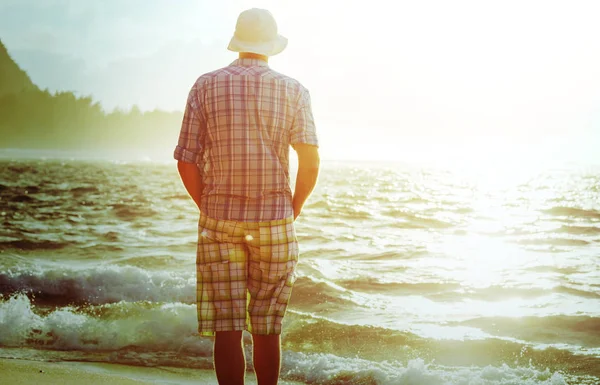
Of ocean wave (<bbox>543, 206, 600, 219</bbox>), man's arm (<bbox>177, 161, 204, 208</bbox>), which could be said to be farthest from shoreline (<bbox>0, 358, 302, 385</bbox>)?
ocean wave (<bbox>543, 206, 600, 219</bbox>)

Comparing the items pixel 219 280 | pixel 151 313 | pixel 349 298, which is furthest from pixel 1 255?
pixel 219 280

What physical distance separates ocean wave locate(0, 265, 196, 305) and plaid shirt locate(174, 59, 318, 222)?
190 inches

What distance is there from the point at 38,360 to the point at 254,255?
2.86 m

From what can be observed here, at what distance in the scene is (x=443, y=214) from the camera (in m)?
19.4

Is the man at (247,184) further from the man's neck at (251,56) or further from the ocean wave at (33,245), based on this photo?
the ocean wave at (33,245)

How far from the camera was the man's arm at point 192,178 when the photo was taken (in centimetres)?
262

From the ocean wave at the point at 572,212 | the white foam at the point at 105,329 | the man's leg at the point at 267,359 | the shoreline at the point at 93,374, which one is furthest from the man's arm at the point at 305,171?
the ocean wave at the point at 572,212

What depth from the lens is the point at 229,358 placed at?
2.67m

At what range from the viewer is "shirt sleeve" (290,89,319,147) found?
261cm

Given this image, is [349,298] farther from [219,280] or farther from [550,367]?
[219,280]

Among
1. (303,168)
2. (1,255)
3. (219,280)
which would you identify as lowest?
(1,255)

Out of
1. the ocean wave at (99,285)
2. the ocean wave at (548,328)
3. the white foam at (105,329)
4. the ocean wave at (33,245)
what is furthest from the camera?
the ocean wave at (33,245)

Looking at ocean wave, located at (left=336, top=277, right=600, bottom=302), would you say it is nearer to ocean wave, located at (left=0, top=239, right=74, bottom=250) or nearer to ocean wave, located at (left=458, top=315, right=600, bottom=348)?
ocean wave, located at (left=458, top=315, right=600, bottom=348)

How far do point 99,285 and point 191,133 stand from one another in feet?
18.3
